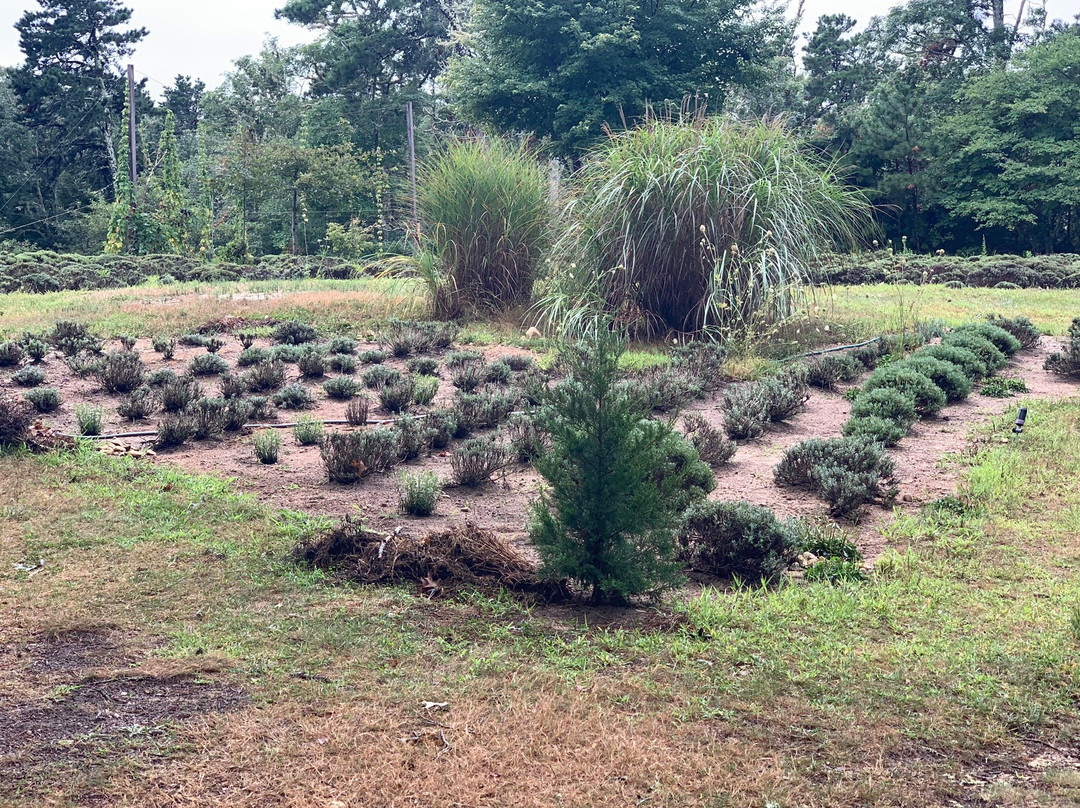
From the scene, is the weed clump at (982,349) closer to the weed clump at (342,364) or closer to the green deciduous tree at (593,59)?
the weed clump at (342,364)

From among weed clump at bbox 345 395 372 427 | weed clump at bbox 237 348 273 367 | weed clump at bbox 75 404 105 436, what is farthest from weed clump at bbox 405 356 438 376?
weed clump at bbox 75 404 105 436

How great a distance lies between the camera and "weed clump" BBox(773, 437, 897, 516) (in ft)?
19.4

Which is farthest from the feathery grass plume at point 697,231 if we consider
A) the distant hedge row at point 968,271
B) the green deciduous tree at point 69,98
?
the green deciduous tree at point 69,98

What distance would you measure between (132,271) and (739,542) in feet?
73.1

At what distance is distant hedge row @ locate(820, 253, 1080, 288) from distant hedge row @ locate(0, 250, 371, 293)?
11.6 meters

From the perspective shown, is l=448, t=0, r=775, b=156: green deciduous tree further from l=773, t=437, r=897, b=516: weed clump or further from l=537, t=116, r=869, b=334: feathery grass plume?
l=773, t=437, r=897, b=516: weed clump

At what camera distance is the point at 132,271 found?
23781 millimetres

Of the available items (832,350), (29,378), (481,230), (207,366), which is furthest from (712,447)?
(481,230)

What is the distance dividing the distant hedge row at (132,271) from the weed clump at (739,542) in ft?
54.5

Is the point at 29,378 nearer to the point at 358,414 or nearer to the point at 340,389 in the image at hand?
the point at 340,389

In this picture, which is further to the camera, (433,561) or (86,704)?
(433,561)

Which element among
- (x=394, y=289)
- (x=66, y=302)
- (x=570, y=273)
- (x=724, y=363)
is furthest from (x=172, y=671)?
(x=66, y=302)

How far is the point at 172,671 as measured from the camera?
11.7 feet

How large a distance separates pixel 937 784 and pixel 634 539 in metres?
1.64
